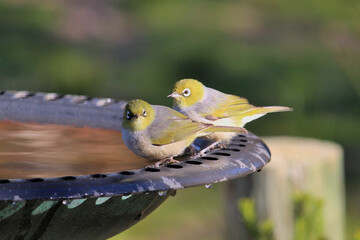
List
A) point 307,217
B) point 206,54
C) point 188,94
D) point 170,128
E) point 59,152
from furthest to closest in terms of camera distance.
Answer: point 206,54 < point 307,217 < point 188,94 < point 59,152 < point 170,128

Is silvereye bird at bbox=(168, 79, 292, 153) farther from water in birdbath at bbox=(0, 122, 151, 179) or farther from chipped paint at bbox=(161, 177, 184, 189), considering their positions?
chipped paint at bbox=(161, 177, 184, 189)

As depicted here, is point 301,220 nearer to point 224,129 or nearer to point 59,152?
point 224,129

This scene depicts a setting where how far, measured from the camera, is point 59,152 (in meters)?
3.01

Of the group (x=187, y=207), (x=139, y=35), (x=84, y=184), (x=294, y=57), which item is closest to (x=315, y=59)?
(x=294, y=57)

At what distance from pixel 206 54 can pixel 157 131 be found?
602 cm

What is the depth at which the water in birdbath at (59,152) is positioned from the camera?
8.74ft

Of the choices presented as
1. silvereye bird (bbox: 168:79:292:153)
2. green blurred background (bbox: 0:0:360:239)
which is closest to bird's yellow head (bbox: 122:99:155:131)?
silvereye bird (bbox: 168:79:292:153)

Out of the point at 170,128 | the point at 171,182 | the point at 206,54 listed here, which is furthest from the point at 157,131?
the point at 206,54

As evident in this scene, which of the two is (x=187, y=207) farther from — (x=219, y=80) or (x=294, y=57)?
(x=294, y=57)

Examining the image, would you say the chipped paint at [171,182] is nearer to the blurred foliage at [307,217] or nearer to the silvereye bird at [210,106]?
the silvereye bird at [210,106]

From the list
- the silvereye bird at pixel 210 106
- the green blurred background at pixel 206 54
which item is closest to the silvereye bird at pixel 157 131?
the silvereye bird at pixel 210 106

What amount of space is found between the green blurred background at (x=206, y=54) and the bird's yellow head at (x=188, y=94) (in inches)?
118

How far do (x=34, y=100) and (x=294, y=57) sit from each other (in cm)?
584

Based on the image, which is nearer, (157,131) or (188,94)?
(157,131)
